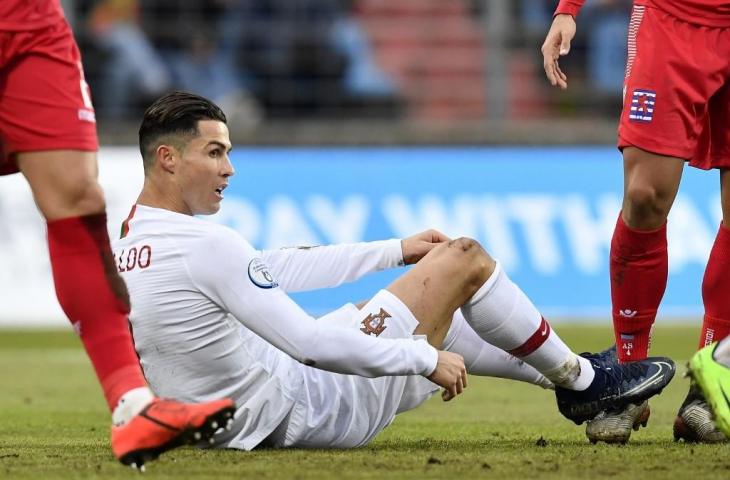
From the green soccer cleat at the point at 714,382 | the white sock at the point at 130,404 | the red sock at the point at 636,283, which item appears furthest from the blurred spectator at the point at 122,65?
the green soccer cleat at the point at 714,382

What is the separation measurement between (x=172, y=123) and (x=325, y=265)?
0.82m

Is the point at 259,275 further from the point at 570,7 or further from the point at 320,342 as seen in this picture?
the point at 570,7

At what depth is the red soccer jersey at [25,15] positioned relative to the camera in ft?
12.5

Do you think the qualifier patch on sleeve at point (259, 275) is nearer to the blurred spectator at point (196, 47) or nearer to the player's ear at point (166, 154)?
the player's ear at point (166, 154)

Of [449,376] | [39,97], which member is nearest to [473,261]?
[449,376]

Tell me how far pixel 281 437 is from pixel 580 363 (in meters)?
1.03

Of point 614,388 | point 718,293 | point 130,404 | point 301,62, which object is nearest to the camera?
point 130,404

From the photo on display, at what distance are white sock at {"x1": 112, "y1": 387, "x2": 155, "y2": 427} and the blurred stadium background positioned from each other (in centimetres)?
685

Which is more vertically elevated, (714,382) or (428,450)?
(714,382)

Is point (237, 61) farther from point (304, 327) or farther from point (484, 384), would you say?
point (304, 327)

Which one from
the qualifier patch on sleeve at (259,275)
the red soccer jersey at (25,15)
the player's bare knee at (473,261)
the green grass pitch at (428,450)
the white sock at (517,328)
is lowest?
the green grass pitch at (428,450)

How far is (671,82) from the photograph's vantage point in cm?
479

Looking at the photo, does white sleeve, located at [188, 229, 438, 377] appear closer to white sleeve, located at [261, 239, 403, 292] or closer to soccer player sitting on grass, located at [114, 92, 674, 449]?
soccer player sitting on grass, located at [114, 92, 674, 449]

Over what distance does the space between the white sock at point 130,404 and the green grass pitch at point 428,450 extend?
159 millimetres
